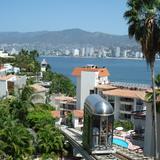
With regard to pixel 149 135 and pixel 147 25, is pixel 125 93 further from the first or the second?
pixel 147 25

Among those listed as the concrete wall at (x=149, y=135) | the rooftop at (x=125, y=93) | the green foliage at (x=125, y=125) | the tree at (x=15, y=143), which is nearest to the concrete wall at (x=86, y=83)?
the rooftop at (x=125, y=93)

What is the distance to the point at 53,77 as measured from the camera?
114250 mm

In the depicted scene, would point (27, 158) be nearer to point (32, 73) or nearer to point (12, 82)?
point (12, 82)

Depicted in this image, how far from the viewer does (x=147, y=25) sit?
77.0 feet

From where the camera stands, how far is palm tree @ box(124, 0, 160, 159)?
2348 cm

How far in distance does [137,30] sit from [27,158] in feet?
37.9

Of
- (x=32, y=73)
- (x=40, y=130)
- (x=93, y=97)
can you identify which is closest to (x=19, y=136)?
(x=40, y=130)

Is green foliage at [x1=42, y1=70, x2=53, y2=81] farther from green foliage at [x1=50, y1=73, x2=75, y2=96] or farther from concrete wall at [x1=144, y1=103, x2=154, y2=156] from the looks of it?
concrete wall at [x1=144, y1=103, x2=154, y2=156]

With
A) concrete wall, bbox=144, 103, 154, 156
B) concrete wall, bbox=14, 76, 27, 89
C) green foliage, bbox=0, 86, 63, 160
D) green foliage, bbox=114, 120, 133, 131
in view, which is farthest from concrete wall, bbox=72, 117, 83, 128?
concrete wall, bbox=144, 103, 154, 156

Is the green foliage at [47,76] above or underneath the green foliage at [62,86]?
above

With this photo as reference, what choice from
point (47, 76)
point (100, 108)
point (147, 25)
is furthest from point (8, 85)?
point (47, 76)

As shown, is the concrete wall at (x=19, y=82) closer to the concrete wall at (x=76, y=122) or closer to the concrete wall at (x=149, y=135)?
the concrete wall at (x=76, y=122)

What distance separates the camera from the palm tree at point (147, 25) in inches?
925

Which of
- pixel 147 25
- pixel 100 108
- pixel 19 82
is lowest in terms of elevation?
pixel 19 82
